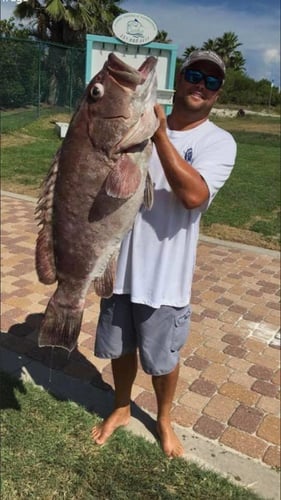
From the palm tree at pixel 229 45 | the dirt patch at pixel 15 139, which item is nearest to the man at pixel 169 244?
the dirt patch at pixel 15 139

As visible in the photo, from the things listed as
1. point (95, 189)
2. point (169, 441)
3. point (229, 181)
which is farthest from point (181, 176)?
point (229, 181)

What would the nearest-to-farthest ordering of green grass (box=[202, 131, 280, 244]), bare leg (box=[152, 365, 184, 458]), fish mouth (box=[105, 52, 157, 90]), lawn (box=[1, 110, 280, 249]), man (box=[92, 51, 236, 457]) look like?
fish mouth (box=[105, 52, 157, 90]) < man (box=[92, 51, 236, 457]) < bare leg (box=[152, 365, 184, 458]) < lawn (box=[1, 110, 280, 249]) < green grass (box=[202, 131, 280, 244])

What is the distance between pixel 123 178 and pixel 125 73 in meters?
0.31

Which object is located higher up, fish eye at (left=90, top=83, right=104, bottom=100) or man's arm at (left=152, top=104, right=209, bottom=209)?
fish eye at (left=90, top=83, right=104, bottom=100)

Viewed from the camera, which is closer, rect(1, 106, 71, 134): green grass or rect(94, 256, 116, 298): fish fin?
rect(94, 256, 116, 298): fish fin

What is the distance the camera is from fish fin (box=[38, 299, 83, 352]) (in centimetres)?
187

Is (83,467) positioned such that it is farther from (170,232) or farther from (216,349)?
(216,349)

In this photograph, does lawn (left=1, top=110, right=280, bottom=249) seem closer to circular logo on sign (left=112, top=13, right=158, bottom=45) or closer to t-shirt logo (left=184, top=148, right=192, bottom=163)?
circular logo on sign (left=112, top=13, right=158, bottom=45)

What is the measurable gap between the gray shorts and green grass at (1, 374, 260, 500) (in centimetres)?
54

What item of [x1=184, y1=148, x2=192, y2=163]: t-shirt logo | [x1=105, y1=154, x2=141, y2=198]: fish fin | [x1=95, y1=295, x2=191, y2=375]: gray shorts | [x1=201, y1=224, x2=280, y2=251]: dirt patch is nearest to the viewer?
[x1=105, y1=154, x2=141, y2=198]: fish fin

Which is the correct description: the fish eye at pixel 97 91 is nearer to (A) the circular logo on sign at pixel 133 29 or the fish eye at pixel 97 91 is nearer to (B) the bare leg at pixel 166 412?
(B) the bare leg at pixel 166 412

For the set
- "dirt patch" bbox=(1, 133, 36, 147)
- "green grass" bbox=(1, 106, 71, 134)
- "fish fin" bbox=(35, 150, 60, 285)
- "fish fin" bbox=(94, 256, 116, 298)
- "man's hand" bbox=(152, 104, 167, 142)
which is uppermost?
"man's hand" bbox=(152, 104, 167, 142)

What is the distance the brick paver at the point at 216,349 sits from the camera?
10.4 feet

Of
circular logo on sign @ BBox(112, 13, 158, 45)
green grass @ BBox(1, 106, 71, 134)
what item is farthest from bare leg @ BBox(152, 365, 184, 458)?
green grass @ BBox(1, 106, 71, 134)
